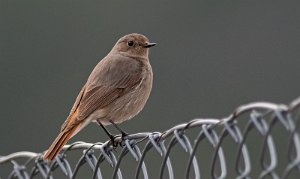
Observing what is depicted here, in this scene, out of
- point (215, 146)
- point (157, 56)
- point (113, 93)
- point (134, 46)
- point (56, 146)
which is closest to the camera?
point (215, 146)

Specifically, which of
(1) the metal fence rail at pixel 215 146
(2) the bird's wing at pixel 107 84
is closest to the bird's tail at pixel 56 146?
(1) the metal fence rail at pixel 215 146

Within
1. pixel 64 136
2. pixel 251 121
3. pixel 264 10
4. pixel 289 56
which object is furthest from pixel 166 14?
pixel 251 121

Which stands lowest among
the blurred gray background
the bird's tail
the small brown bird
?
the blurred gray background

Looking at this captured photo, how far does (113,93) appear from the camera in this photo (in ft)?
27.2

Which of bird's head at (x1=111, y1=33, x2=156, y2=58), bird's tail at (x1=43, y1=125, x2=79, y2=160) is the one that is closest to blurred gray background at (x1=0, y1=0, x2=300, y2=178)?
bird's head at (x1=111, y1=33, x2=156, y2=58)

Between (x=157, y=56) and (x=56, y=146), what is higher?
(x=56, y=146)

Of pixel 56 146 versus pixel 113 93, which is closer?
pixel 56 146

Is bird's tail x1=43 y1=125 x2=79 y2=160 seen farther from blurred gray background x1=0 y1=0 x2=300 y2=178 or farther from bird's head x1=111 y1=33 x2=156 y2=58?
blurred gray background x1=0 y1=0 x2=300 y2=178

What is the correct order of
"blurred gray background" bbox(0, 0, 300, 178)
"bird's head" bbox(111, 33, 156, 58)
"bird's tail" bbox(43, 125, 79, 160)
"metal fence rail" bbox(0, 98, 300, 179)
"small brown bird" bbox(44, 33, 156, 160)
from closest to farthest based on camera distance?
"metal fence rail" bbox(0, 98, 300, 179)
"bird's tail" bbox(43, 125, 79, 160)
"small brown bird" bbox(44, 33, 156, 160)
"bird's head" bbox(111, 33, 156, 58)
"blurred gray background" bbox(0, 0, 300, 178)

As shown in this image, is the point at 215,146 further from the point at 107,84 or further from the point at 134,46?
the point at 134,46

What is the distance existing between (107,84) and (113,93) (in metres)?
0.11

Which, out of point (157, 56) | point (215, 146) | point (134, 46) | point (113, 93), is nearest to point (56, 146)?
point (113, 93)

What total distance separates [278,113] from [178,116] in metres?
16.3

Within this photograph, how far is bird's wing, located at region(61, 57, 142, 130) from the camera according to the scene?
26.2 ft
